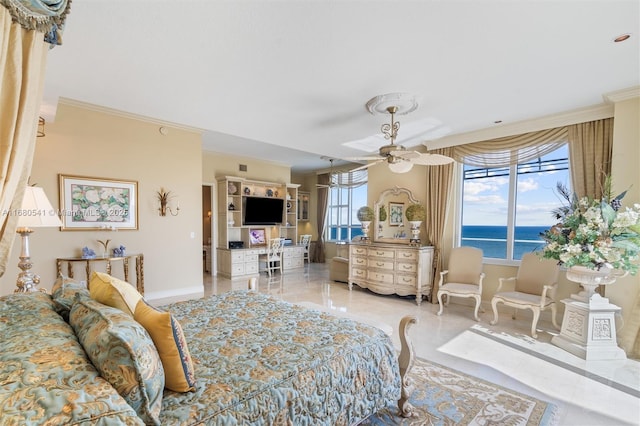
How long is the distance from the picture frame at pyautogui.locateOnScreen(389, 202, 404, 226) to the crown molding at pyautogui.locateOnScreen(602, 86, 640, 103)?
3106mm

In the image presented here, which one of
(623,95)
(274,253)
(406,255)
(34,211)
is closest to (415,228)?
(406,255)

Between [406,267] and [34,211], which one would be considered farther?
[406,267]

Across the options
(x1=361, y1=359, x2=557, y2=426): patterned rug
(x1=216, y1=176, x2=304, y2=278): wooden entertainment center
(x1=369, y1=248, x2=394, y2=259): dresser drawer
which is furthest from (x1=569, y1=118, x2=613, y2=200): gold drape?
(x1=216, y1=176, x2=304, y2=278): wooden entertainment center

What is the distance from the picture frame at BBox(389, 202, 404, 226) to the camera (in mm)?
5656

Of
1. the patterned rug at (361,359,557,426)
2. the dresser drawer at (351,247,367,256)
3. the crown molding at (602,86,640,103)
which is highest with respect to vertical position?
the crown molding at (602,86,640,103)

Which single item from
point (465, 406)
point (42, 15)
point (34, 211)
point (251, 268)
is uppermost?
point (42, 15)

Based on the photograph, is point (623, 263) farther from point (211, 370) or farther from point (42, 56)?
point (42, 56)

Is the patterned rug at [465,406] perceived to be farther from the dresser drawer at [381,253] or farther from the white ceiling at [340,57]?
the white ceiling at [340,57]

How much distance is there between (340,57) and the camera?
2.48 m

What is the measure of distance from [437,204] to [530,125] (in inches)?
67.0

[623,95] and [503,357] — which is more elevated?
[623,95]

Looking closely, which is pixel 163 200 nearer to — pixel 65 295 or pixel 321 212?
pixel 65 295

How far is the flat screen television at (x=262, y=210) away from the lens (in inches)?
293

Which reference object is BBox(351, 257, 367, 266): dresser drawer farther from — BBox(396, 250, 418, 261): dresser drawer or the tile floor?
BBox(396, 250, 418, 261): dresser drawer
